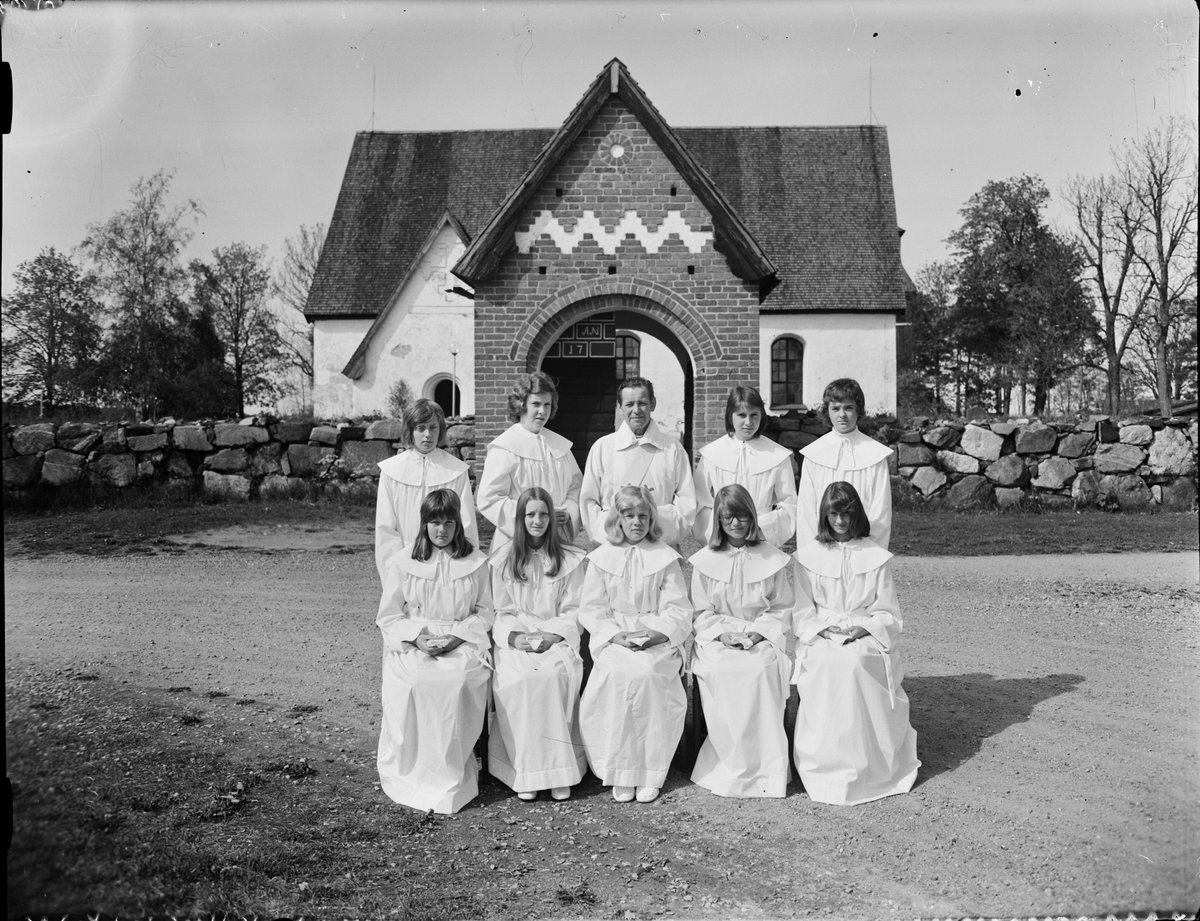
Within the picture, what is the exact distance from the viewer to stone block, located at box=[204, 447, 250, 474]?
15.1 m

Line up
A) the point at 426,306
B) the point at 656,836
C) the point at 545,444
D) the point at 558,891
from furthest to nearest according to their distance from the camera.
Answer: the point at 426,306, the point at 545,444, the point at 656,836, the point at 558,891

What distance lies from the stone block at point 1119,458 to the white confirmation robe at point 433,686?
1348 centimetres

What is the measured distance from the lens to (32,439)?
1470 centimetres

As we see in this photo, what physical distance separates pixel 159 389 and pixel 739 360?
22.6 meters

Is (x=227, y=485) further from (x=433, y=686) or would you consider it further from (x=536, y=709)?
(x=536, y=709)

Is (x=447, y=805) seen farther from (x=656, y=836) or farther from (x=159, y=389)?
(x=159, y=389)

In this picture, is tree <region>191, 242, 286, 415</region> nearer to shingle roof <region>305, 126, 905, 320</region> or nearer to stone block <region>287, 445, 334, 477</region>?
shingle roof <region>305, 126, 905, 320</region>

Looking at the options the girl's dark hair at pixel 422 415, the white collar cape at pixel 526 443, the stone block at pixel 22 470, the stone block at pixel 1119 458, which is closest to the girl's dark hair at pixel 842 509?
the white collar cape at pixel 526 443

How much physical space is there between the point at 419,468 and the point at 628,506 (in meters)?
1.21

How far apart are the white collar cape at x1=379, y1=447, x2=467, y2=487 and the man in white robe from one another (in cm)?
77

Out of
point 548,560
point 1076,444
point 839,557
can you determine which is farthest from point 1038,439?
point 548,560

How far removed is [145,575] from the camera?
32.0 ft

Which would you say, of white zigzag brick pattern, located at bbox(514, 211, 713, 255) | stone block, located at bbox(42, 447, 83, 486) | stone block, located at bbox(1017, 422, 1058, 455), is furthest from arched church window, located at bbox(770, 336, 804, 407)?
stone block, located at bbox(42, 447, 83, 486)

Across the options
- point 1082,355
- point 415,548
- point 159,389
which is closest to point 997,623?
point 415,548
